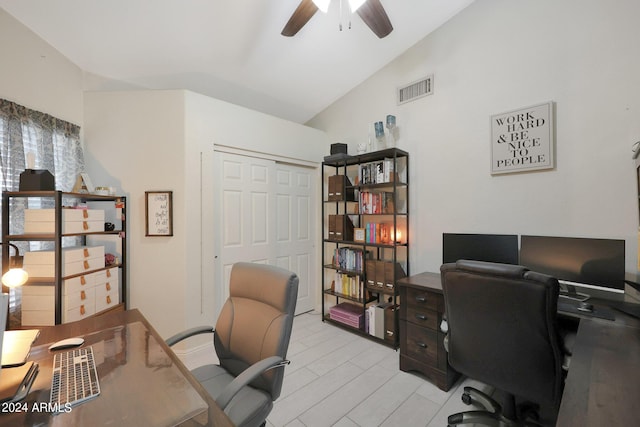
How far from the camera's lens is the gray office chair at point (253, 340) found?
3.92ft

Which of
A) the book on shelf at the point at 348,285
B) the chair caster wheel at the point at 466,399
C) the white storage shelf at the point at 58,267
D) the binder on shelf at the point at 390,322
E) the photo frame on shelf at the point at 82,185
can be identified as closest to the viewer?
the chair caster wheel at the point at 466,399

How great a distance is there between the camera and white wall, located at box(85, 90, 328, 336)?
2537 mm

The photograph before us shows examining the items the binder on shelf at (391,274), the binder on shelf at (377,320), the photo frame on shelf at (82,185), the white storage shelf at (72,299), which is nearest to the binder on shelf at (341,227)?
the binder on shelf at (391,274)

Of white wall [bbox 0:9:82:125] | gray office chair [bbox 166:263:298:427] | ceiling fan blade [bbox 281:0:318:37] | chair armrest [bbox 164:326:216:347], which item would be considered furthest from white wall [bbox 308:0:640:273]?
white wall [bbox 0:9:82:125]

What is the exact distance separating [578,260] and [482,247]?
1.88ft

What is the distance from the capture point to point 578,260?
5.89 feet

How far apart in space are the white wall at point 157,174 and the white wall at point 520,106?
7.24ft

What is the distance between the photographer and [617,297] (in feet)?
5.58

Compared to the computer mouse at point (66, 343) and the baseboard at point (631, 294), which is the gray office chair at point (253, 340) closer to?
the computer mouse at point (66, 343)

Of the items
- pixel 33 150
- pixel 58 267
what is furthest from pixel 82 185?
pixel 58 267

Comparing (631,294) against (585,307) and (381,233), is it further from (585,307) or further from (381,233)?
(381,233)

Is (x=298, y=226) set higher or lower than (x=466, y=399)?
higher

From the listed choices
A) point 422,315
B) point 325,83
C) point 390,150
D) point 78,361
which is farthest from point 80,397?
point 325,83

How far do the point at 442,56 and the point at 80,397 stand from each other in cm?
345
